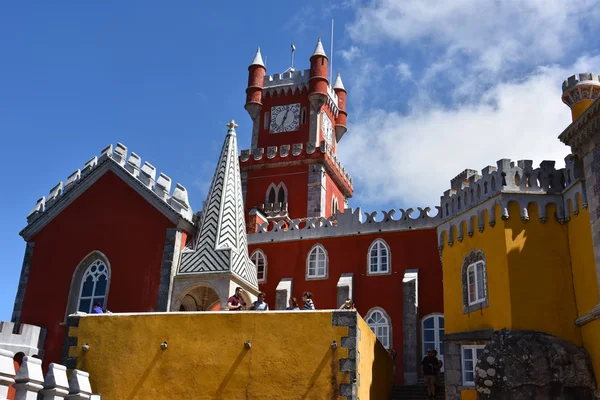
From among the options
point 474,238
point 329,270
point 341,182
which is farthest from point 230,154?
point 341,182

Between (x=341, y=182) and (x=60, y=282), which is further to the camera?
(x=341, y=182)

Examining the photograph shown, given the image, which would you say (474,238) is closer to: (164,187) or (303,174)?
(164,187)

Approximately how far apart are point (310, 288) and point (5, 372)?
54.6 ft

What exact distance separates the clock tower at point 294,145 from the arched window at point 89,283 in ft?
33.7

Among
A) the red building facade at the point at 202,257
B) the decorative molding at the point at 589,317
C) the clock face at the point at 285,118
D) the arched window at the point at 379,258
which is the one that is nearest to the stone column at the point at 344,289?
the red building facade at the point at 202,257

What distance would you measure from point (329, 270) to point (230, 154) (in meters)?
6.27

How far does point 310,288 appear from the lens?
2716 cm

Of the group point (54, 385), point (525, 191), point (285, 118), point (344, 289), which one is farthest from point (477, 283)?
point (285, 118)

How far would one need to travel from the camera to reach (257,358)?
49.0 ft

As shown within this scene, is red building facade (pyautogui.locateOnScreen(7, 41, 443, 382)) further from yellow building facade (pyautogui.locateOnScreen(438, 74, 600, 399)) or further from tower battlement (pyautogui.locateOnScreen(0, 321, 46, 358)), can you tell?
yellow building facade (pyautogui.locateOnScreen(438, 74, 600, 399))

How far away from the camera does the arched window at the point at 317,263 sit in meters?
27.3

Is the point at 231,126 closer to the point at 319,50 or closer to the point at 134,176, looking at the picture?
the point at 134,176

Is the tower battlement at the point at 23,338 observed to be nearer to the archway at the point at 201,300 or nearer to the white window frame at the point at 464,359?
the archway at the point at 201,300

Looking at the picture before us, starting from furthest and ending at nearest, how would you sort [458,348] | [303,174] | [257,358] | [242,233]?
[303,174], [242,233], [458,348], [257,358]
